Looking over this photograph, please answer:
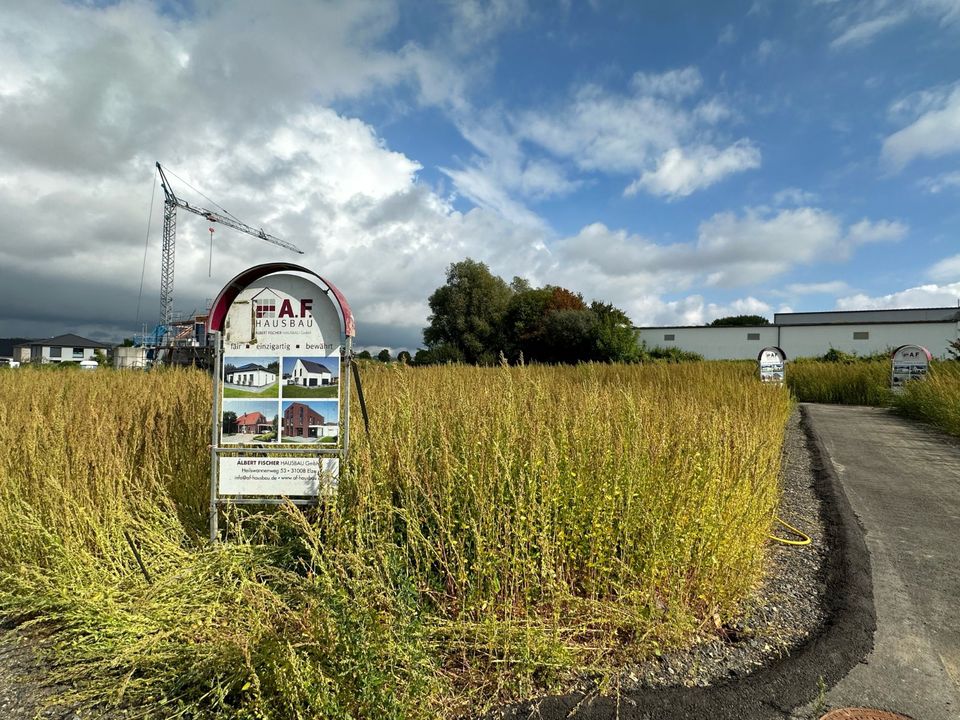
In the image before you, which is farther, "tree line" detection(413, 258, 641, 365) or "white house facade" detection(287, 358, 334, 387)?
"tree line" detection(413, 258, 641, 365)

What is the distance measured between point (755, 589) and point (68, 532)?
170 inches

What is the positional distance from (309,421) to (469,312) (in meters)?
41.8

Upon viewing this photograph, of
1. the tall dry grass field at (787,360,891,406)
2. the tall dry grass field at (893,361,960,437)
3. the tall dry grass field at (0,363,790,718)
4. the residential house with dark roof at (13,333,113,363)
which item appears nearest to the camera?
the tall dry grass field at (0,363,790,718)

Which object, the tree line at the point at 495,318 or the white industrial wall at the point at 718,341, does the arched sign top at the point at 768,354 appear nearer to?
the tree line at the point at 495,318

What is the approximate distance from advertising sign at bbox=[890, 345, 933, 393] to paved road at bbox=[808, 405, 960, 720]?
27.4ft

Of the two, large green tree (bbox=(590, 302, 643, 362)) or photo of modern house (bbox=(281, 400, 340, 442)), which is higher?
large green tree (bbox=(590, 302, 643, 362))

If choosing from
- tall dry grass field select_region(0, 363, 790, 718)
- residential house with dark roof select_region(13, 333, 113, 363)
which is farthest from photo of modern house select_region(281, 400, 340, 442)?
residential house with dark roof select_region(13, 333, 113, 363)

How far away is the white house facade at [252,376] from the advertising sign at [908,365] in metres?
17.3

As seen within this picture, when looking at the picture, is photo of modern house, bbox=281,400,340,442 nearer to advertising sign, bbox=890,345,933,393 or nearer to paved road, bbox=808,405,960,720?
paved road, bbox=808,405,960,720

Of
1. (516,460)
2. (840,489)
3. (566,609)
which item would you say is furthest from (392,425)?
(840,489)

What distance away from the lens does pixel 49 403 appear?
6.12 meters

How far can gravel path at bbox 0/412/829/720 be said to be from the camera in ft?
7.36

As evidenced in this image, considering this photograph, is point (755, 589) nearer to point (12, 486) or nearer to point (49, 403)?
point (12, 486)

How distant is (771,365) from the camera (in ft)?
44.9
